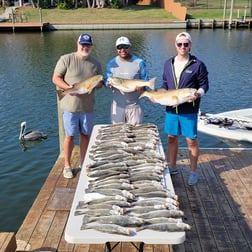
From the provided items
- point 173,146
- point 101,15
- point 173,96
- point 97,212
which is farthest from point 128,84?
point 101,15

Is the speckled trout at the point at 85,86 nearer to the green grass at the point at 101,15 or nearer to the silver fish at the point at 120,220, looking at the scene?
the silver fish at the point at 120,220

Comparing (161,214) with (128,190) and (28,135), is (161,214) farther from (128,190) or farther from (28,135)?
(28,135)

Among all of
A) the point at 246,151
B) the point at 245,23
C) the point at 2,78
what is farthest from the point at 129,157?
the point at 245,23

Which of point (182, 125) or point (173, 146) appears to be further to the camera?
point (173, 146)

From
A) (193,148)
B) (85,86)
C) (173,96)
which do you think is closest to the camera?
(173,96)

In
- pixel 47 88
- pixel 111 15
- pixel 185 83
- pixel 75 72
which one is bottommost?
pixel 47 88

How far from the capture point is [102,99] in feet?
50.7

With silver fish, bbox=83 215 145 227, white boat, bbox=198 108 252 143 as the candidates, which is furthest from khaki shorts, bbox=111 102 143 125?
white boat, bbox=198 108 252 143

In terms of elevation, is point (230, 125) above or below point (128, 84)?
below

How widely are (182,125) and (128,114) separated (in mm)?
934

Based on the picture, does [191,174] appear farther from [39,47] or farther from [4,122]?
[39,47]

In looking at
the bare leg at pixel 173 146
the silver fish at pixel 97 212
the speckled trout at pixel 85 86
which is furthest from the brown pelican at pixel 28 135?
the silver fish at pixel 97 212

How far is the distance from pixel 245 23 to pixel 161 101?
1575 inches

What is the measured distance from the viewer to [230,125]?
1155cm
